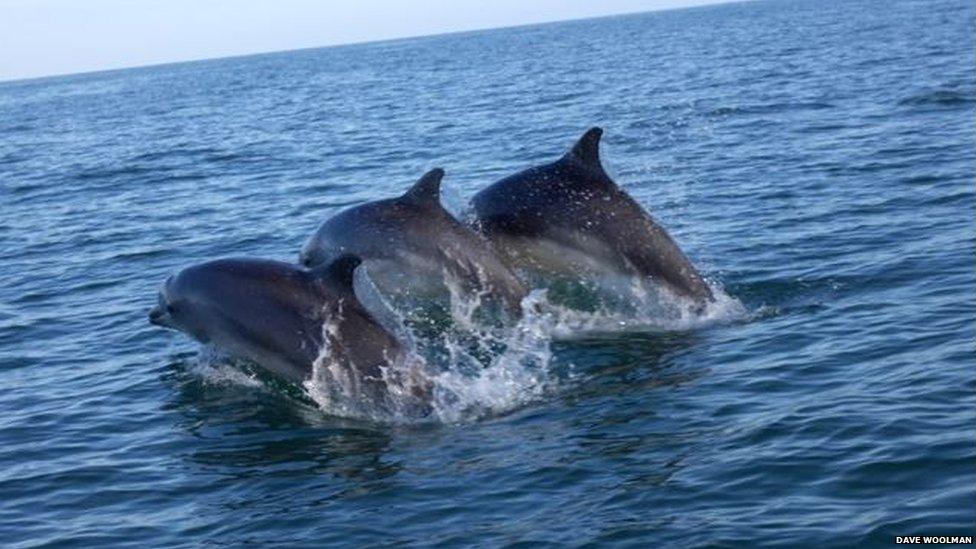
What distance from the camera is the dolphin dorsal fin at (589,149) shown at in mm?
16766

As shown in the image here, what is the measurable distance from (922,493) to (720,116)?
30.0 meters

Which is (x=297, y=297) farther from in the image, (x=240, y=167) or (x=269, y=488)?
(x=240, y=167)

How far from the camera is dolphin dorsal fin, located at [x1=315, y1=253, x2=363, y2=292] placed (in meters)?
14.0

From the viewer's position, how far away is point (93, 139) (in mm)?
59094

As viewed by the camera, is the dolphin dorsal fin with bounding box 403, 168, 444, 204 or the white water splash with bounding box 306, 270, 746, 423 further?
the dolphin dorsal fin with bounding box 403, 168, 444, 204

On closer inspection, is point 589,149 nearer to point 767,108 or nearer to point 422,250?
point 422,250

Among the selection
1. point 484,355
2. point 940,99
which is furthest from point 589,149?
point 940,99

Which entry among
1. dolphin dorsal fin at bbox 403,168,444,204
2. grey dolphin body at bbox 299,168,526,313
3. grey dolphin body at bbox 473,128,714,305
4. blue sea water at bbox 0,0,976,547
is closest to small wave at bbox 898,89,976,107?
blue sea water at bbox 0,0,976,547

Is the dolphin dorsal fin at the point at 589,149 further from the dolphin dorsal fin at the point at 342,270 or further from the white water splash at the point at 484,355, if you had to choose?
the dolphin dorsal fin at the point at 342,270

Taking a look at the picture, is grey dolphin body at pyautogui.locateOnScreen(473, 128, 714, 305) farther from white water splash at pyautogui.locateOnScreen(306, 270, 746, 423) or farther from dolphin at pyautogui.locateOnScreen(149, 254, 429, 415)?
dolphin at pyautogui.locateOnScreen(149, 254, 429, 415)

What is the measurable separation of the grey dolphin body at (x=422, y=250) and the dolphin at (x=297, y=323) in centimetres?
212

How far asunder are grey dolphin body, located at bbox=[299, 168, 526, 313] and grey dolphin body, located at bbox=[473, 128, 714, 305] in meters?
0.44

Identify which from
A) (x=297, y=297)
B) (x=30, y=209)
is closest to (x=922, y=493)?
(x=297, y=297)

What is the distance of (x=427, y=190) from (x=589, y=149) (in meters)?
1.94
